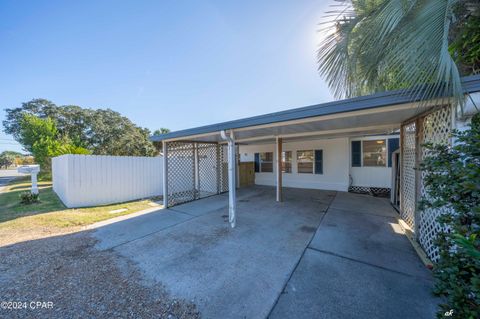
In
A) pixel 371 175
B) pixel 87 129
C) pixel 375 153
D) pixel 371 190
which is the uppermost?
pixel 87 129

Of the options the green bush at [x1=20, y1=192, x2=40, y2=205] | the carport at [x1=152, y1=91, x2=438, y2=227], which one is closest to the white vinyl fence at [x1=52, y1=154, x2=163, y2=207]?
the green bush at [x1=20, y1=192, x2=40, y2=205]

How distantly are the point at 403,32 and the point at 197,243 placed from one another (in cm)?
450

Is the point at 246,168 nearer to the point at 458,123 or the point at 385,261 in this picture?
the point at 385,261

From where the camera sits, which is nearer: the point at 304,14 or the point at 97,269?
the point at 97,269

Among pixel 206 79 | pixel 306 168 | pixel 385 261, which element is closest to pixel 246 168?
pixel 306 168

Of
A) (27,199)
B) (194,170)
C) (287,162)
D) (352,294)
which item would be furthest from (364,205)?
(27,199)

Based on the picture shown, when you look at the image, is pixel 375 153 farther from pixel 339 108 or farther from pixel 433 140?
pixel 339 108

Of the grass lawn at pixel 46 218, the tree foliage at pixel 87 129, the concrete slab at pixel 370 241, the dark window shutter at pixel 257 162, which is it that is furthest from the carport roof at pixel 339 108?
the tree foliage at pixel 87 129

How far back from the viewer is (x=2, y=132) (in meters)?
21.6

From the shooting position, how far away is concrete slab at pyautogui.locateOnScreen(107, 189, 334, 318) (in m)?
2.08

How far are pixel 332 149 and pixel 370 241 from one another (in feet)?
18.7

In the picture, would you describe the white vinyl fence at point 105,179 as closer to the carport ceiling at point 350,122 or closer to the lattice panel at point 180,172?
the lattice panel at point 180,172

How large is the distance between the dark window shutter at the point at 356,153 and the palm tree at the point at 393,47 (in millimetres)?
5217

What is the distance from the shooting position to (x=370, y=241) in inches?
134
